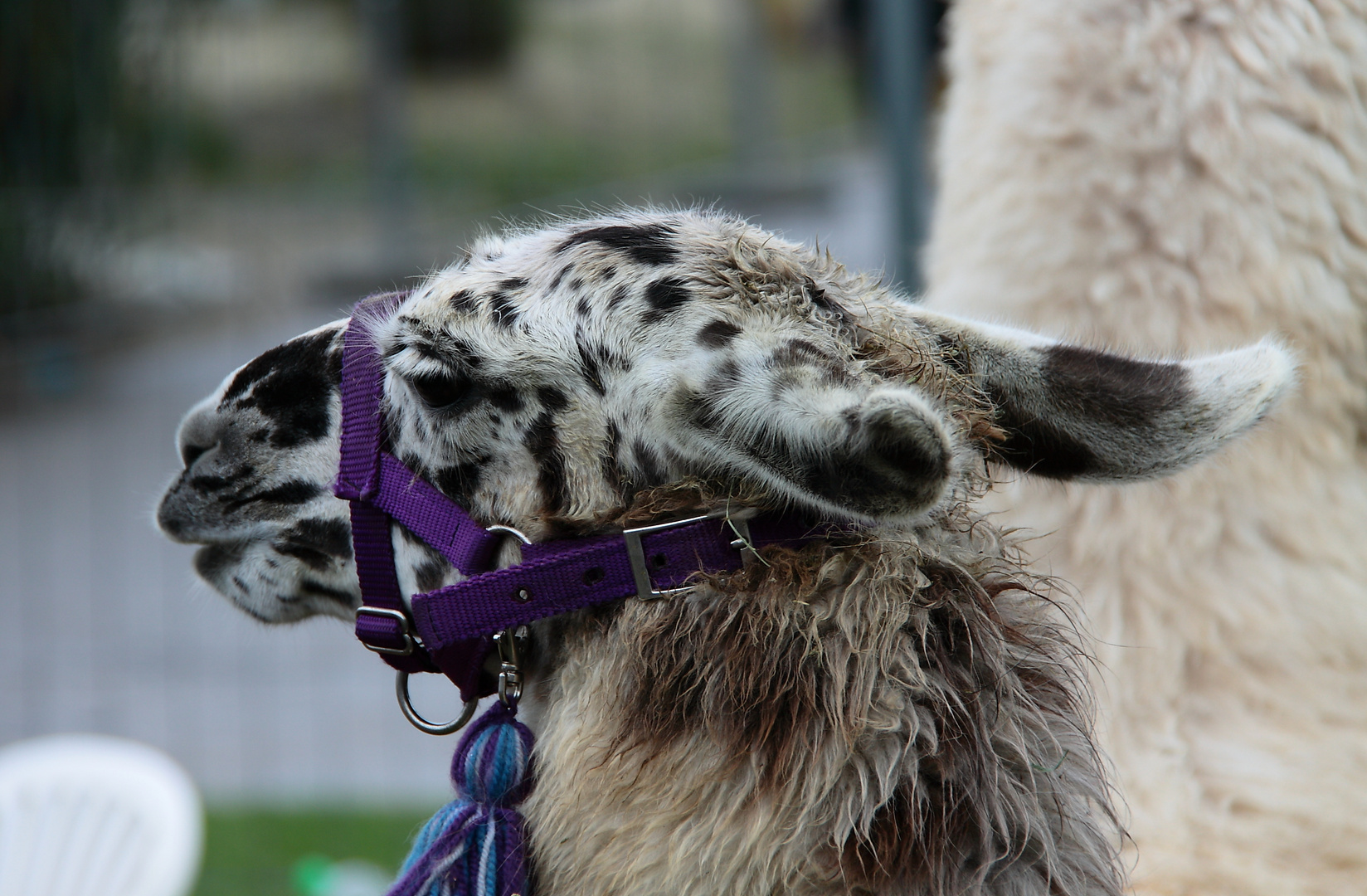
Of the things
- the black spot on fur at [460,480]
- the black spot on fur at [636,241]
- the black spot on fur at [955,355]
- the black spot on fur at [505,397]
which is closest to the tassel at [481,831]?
the black spot on fur at [460,480]

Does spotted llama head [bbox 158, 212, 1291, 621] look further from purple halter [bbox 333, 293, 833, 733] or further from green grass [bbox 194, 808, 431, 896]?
green grass [bbox 194, 808, 431, 896]

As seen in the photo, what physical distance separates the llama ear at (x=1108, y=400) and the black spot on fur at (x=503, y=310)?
0.55 metres

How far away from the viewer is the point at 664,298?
1.49 metres

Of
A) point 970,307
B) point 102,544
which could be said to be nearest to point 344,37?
point 102,544

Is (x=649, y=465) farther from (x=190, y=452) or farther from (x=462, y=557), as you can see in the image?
(x=190, y=452)

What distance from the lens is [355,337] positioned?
5.66 feet

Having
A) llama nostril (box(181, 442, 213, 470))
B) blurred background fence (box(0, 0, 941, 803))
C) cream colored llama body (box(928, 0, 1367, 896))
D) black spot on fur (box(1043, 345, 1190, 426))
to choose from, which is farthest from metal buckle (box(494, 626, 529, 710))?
blurred background fence (box(0, 0, 941, 803))

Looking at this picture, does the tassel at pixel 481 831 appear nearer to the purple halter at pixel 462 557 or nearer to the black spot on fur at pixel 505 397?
the purple halter at pixel 462 557

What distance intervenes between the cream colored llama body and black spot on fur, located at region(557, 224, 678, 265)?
88 cm

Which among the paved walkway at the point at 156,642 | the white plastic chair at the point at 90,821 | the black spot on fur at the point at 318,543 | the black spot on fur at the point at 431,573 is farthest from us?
the paved walkway at the point at 156,642

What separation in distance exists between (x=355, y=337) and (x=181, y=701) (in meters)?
4.77

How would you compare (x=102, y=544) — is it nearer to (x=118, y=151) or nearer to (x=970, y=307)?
(x=118, y=151)

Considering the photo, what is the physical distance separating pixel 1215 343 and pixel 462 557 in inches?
51.1

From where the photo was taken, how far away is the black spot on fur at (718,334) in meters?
1.41
